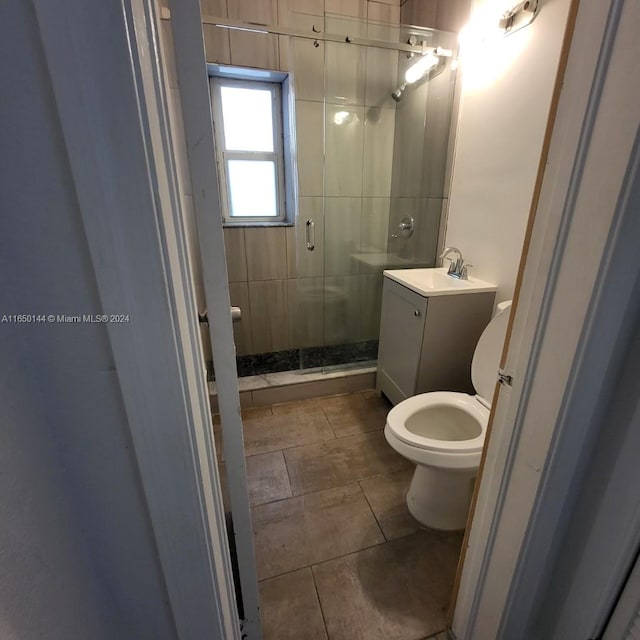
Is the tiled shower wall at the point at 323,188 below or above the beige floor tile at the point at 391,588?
above

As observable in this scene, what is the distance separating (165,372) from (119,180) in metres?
0.24

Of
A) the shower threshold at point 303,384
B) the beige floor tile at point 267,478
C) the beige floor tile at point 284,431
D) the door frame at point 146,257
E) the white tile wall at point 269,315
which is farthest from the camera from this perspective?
the white tile wall at point 269,315

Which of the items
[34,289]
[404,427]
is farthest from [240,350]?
[34,289]

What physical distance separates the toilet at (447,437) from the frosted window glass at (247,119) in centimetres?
211

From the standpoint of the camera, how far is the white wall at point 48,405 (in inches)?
13.5

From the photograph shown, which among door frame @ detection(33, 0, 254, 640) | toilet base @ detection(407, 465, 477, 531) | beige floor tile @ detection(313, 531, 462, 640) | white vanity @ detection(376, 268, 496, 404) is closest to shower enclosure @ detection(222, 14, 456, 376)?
white vanity @ detection(376, 268, 496, 404)

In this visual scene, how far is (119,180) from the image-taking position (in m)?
0.36

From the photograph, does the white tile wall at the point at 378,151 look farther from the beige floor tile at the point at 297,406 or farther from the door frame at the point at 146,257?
the door frame at the point at 146,257

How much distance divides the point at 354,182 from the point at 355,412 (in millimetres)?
1609

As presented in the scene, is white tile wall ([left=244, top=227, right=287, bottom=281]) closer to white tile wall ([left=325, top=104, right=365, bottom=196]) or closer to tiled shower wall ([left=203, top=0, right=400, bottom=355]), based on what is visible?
tiled shower wall ([left=203, top=0, right=400, bottom=355])

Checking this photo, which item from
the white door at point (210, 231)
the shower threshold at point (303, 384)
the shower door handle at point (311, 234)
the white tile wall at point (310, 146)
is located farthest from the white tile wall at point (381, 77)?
the white door at point (210, 231)

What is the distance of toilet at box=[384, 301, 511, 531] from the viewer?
1172mm

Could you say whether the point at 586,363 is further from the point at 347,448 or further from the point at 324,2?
the point at 324,2

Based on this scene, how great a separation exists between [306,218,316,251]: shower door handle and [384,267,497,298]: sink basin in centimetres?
67
